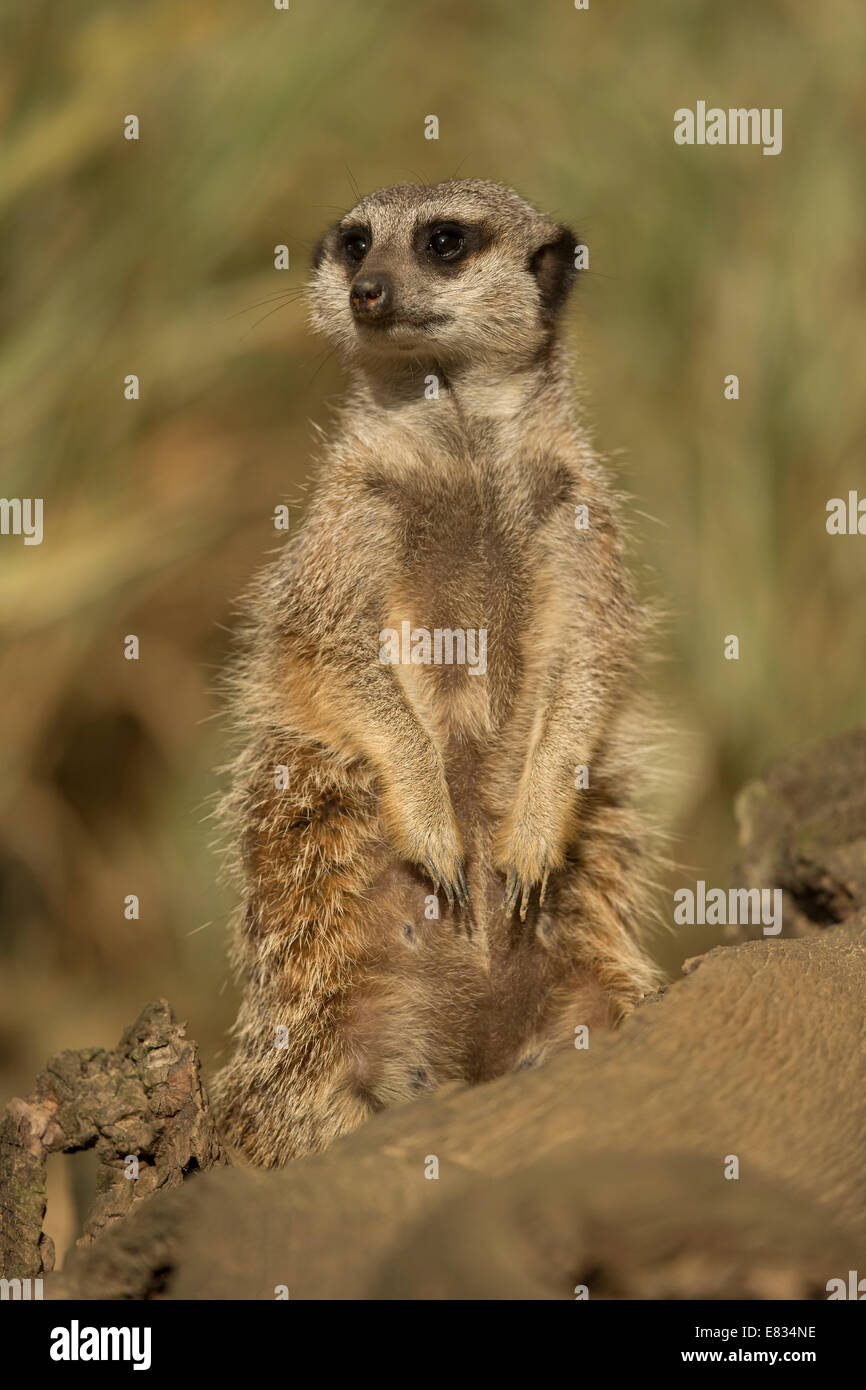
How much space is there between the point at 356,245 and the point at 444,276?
0.87 ft

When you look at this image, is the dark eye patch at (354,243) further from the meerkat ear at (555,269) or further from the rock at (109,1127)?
the rock at (109,1127)

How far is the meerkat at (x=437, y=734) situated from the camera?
96.1 inches

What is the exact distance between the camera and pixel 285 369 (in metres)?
4.41

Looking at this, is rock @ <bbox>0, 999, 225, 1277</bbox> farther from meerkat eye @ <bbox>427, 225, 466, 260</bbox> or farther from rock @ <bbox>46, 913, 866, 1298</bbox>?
meerkat eye @ <bbox>427, 225, 466, 260</bbox>

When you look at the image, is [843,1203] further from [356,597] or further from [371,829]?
[356,597]

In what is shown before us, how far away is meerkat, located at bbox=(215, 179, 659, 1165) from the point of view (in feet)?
8.01

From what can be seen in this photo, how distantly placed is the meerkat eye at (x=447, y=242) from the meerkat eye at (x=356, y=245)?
15 centimetres

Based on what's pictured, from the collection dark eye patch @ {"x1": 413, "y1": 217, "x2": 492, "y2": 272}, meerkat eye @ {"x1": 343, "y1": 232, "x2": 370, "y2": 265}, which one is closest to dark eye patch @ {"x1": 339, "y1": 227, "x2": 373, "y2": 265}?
meerkat eye @ {"x1": 343, "y1": 232, "x2": 370, "y2": 265}

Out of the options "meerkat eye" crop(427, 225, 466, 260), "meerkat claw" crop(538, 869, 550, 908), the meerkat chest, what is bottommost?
"meerkat claw" crop(538, 869, 550, 908)

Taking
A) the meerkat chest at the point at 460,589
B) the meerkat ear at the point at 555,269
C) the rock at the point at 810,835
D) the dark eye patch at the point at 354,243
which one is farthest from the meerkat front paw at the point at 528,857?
the dark eye patch at the point at 354,243

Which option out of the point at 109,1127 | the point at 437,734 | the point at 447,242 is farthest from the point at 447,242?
the point at 109,1127

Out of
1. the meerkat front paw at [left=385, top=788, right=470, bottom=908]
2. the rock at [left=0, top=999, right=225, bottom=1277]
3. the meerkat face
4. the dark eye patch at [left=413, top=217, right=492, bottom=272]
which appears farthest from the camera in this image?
the dark eye patch at [left=413, top=217, right=492, bottom=272]

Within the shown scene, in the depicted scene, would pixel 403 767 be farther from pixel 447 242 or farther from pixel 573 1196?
pixel 573 1196

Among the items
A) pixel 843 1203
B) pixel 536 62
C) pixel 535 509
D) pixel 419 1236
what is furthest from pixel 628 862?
pixel 536 62
